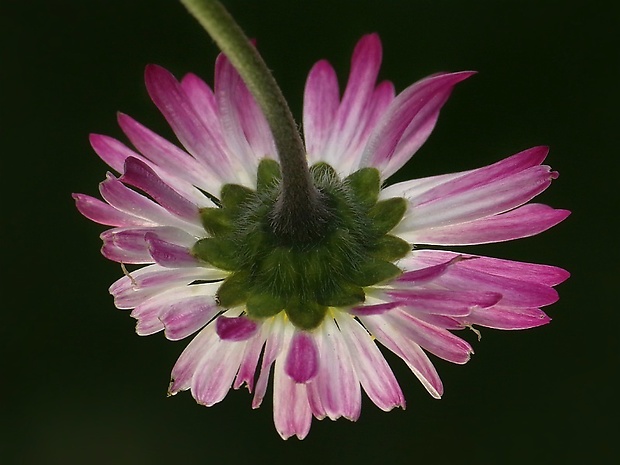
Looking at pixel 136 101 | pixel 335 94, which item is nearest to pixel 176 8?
pixel 136 101

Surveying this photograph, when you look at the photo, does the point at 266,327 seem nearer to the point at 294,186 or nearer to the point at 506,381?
the point at 294,186

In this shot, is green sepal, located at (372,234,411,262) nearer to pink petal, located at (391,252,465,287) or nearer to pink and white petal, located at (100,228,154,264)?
pink petal, located at (391,252,465,287)

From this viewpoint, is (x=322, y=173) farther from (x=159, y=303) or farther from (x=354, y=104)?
(x=159, y=303)

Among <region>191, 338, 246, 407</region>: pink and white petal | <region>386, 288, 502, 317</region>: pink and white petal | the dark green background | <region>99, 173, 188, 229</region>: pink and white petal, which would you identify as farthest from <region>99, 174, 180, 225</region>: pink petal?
the dark green background

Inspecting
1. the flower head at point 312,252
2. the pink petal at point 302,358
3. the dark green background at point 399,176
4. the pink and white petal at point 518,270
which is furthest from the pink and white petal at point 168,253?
the dark green background at point 399,176

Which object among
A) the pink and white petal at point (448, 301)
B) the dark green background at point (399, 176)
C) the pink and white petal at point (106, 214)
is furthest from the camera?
the dark green background at point (399, 176)

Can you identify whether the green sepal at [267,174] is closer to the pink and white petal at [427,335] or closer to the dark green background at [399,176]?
the pink and white petal at [427,335]

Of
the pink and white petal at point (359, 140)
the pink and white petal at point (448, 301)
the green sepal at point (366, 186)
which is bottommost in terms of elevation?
the pink and white petal at point (448, 301)

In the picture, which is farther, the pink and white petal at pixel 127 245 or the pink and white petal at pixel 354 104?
the pink and white petal at pixel 354 104
